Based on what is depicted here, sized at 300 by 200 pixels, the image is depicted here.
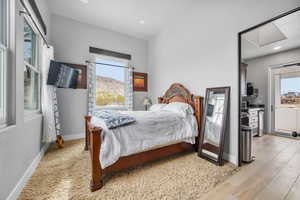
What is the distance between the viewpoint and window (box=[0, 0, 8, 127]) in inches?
49.6

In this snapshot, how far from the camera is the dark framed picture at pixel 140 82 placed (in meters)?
4.36

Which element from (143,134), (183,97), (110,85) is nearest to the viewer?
(143,134)

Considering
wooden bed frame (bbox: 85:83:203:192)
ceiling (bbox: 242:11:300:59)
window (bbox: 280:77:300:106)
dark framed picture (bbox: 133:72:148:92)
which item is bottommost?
wooden bed frame (bbox: 85:83:203:192)

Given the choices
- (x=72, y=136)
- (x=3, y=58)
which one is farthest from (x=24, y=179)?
(x=72, y=136)

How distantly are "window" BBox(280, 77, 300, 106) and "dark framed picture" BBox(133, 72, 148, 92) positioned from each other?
13.4ft

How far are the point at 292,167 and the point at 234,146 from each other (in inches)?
35.0

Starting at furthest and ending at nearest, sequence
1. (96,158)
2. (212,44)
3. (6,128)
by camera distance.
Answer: (212,44) → (96,158) → (6,128)

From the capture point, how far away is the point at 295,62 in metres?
3.17

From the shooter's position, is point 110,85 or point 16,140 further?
point 110,85

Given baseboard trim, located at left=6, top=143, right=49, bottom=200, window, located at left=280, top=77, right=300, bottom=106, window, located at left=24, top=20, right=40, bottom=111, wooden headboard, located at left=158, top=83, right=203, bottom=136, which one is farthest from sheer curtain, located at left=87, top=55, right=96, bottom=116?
window, located at left=280, top=77, right=300, bottom=106

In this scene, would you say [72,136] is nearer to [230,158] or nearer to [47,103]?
[47,103]

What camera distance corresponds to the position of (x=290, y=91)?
11.4 ft

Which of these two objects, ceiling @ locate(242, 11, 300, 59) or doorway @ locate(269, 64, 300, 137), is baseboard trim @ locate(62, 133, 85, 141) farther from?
doorway @ locate(269, 64, 300, 137)

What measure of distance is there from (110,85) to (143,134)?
8.45 ft
